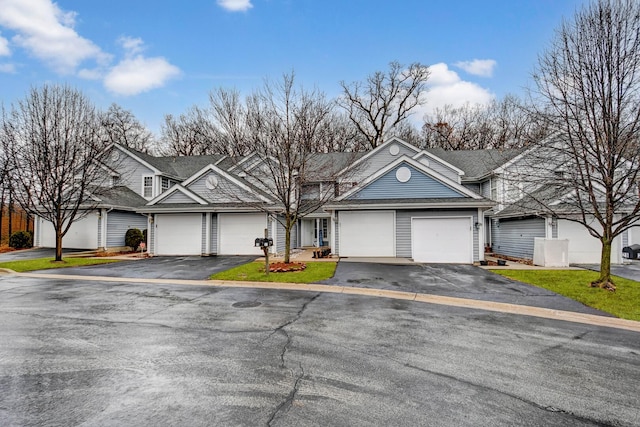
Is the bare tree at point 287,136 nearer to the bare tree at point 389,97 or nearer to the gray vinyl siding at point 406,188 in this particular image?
the gray vinyl siding at point 406,188

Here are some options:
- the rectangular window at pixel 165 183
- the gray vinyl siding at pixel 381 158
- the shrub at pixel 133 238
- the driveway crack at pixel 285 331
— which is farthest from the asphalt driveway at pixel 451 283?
the rectangular window at pixel 165 183

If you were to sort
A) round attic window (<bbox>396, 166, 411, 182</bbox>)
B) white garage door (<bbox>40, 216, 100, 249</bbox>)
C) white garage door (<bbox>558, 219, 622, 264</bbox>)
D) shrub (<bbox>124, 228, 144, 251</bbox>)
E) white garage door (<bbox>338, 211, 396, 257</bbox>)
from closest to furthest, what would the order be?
1. white garage door (<bbox>558, 219, 622, 264</bbox>)
2. white garage door (<bbox>338, 211, 396, 257</bbox>)
3. round attic window (<bbox>396, 166, 411, 182</bbox>)
4. white garage door (<bbox>40, 216, 100, 249</bbox>)
5. shrub (<bbox>124, 228, 144, 251</bbox>)

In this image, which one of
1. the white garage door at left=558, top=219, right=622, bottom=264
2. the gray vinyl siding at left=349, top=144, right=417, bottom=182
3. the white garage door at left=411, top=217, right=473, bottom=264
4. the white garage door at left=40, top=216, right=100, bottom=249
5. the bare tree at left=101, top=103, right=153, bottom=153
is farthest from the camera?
the bare tree at left=101, top=103, right=153, bottom=153

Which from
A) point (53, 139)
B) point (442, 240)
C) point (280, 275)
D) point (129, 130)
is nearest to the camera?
point (280, 275)

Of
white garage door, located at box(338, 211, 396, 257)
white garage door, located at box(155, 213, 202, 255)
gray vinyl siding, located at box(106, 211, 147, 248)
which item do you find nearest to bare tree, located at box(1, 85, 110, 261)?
white garage door, located at box(155, 213, 202, 255)

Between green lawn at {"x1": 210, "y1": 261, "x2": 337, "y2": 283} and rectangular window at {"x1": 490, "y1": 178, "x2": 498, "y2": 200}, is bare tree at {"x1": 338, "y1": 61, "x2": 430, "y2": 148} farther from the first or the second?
green lawn at {"x1": 210, "y1": 261, "x2": 337, "y2": 283}

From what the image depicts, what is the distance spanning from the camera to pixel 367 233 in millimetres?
17109

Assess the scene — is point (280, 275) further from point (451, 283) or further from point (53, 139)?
point (53, 139)

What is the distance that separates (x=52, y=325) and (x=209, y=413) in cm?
498

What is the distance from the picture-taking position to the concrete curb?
7035 mm

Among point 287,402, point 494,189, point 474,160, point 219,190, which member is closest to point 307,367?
point 287,402

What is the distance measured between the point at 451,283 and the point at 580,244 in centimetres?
1009

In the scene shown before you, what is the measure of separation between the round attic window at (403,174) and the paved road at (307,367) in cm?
1042

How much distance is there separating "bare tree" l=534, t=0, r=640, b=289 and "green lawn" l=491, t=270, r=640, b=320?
2.27 feet
